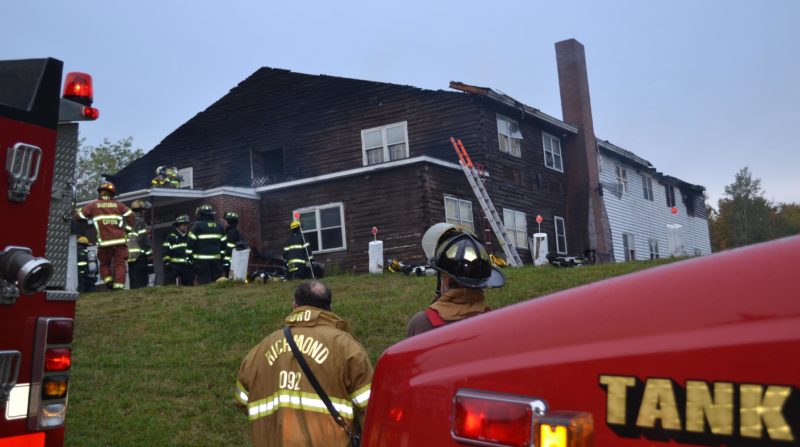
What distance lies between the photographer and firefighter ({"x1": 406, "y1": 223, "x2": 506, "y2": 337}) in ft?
12.3

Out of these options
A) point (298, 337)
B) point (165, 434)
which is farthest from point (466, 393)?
point (165, 434)

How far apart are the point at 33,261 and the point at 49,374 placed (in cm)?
63

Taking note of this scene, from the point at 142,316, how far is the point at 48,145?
880cm

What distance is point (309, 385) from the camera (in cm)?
401

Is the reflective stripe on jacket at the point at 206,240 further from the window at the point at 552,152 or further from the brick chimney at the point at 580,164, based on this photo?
the brick chimney at the point at 580,164

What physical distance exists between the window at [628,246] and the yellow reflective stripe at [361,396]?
27980 mm

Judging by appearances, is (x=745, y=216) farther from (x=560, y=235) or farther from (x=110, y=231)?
(x=110, y=231)

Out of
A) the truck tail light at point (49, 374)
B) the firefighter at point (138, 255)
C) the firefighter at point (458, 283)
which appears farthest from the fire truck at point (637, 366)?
the firefighter at point (138, 255)

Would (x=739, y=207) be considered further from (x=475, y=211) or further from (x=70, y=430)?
(x=70, y=430)

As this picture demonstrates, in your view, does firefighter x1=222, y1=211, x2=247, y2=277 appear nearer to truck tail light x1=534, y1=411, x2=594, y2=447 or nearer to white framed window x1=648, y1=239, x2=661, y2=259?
truck tail light x1=534, y1=411, x2=594, y2=447

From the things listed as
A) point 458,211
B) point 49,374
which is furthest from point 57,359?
point 458,211

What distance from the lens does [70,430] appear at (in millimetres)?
7531

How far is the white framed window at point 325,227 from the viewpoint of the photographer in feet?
77.9

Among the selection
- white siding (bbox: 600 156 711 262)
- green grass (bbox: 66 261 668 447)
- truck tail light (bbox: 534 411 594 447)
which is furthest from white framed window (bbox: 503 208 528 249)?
truck tail light (bbox: 534 411 594 447)
